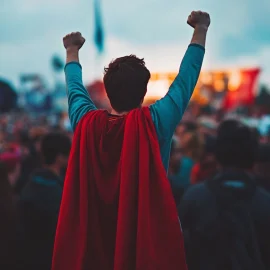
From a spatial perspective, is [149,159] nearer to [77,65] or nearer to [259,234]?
[77,65]

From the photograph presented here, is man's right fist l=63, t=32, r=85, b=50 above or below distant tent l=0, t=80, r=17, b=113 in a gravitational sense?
above

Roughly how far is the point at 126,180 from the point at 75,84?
0.61m

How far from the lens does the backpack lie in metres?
2.51

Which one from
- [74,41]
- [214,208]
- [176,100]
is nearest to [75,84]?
[74,41]

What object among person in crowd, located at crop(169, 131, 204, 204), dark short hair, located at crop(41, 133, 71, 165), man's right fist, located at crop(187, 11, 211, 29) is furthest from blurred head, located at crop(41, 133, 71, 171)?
man's right fist, located at crop(187, 11, 211, 29)

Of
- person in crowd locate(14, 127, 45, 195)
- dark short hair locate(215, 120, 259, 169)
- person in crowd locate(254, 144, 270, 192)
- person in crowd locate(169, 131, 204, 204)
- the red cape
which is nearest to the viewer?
the red cape

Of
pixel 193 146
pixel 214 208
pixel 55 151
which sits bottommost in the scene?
pixel 193 146

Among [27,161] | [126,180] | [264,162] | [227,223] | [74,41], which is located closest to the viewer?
[126,180]

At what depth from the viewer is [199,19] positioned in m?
2.20

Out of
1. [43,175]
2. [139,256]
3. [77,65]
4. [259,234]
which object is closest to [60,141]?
[43,175]

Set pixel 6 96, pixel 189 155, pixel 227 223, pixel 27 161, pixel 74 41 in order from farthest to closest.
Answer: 1. pixel 6 96
2. pixel 27 161
3. pixel 189 155
4. pixel 227 223
5. pixel 74 41

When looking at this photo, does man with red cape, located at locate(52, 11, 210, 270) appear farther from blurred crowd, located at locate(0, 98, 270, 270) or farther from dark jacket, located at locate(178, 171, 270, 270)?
Answer: blurred crowd, located at locate(0, 98, 270, 270)

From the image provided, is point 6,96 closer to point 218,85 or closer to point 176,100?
point 176,100

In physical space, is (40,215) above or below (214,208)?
below
